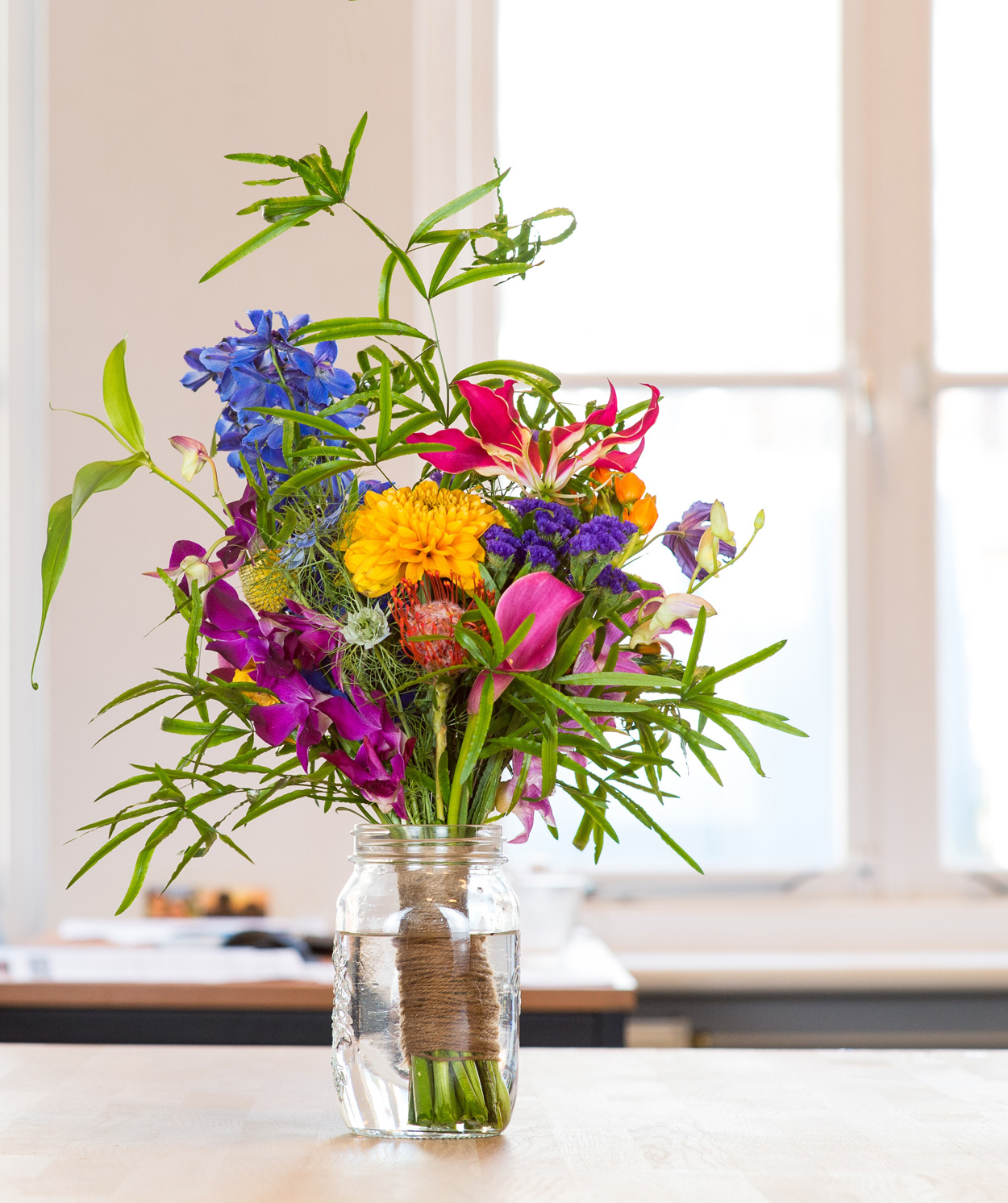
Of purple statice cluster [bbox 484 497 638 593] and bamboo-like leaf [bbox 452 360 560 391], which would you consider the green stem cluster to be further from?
bamboo-like leaf [bbox 452 360 560 391]

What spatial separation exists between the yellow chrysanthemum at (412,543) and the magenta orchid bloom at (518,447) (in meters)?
0.03

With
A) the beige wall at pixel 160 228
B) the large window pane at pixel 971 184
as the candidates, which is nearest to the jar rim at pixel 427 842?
the beige wall at pixel 160 228

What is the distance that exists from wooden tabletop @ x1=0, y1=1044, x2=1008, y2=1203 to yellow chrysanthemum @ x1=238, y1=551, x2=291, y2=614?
0.95ft

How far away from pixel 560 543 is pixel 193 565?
19 cm

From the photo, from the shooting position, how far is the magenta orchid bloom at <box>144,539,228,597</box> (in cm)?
70

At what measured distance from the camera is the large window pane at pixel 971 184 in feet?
7.98

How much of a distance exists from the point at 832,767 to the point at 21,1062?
1705mm

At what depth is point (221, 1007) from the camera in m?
1.51

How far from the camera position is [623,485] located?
719 millimetres

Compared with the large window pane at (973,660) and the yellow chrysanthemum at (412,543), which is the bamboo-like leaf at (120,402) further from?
the large window pane at (973,660)

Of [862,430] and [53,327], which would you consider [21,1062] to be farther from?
[862,430]

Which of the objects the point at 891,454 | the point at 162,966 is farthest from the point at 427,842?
the point at 891,454

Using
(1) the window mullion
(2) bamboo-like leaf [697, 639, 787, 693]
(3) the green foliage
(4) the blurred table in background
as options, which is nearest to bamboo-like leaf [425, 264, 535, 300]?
(3) the green foliage

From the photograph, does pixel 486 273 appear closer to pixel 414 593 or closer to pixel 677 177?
pixel 414 593
